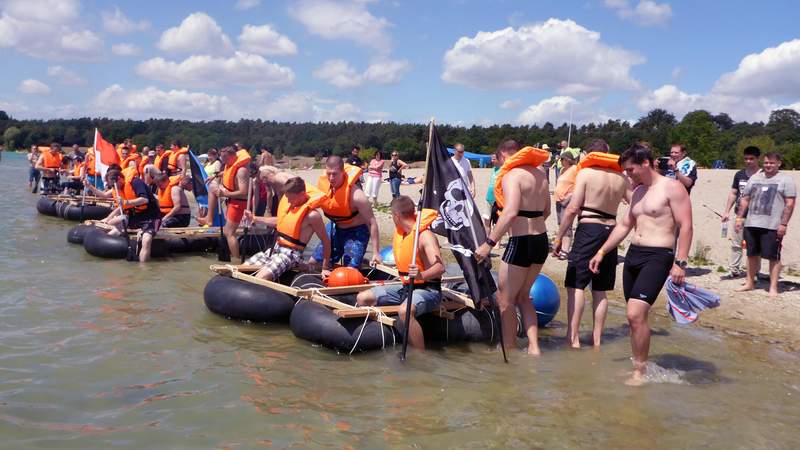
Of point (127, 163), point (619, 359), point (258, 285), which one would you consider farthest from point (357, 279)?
point (127, 163)

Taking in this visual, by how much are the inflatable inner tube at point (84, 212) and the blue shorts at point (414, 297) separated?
1212 centimetres

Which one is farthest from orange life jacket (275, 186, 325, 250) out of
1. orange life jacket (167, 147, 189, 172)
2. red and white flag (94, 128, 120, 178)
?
orange life jacket (167, 147, 189, 172)

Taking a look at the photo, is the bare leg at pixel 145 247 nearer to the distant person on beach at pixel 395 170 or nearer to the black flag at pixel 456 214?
the black flag at pixel 456 214

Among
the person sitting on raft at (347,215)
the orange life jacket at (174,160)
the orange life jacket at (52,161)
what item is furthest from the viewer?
the orange life jacket at (52,161)

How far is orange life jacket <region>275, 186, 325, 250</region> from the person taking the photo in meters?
7.94

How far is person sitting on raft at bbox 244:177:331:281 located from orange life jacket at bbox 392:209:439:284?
1336mm

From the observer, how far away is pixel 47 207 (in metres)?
17.8

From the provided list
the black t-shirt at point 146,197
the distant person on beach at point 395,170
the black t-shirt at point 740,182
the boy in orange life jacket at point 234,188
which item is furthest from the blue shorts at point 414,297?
the distant person on beach at point 395,170

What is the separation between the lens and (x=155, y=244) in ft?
37.6

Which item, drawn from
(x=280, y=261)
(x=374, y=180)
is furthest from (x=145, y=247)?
(x=374, y=180)

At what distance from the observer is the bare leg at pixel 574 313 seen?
6703 mm

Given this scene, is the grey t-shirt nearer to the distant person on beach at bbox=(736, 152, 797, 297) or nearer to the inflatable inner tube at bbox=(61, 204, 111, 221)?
the distant person on beach at bbox=(736, 152, 797, 297)

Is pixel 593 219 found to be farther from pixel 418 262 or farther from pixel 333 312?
pixel 333 312

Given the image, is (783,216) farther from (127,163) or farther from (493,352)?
(127,163)
